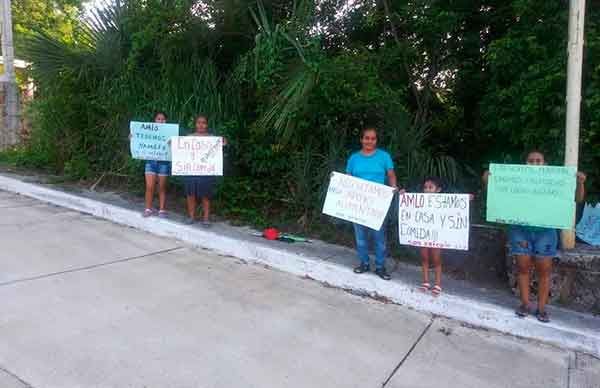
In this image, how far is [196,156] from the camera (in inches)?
256

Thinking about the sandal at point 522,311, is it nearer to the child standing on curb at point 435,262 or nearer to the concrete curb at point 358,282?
the concrete curb at point 358,282

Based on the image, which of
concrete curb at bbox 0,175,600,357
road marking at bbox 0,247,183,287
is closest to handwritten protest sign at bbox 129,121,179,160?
concrete curb at bbox 0,175,600,357

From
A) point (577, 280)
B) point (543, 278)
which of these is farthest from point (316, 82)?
point (577, 280)

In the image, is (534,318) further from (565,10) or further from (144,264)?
(144,264)

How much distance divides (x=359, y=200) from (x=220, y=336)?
203cm

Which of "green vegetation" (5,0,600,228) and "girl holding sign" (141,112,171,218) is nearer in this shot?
"green vegetation" (5,0,600,228)

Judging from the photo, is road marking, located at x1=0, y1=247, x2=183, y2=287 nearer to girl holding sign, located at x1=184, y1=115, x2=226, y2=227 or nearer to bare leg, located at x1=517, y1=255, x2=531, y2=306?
girl holding sign, located at x1=184, y1=115, x2=226, y2=227

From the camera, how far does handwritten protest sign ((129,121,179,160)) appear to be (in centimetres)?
685

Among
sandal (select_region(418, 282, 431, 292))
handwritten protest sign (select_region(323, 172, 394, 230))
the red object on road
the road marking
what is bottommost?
sandal (select_region(418, 282, 431, 292))

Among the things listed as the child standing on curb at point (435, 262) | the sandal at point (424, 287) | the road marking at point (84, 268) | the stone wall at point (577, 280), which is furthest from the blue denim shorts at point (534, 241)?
the road marking at point (84, 268)

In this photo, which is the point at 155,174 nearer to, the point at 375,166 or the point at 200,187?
the point at 200,187

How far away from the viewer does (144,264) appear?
5.38 metres

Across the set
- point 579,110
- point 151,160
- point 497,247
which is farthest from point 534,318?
point 151,160

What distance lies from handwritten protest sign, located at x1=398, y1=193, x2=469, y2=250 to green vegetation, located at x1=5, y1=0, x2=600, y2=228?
47.9 inches
